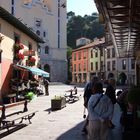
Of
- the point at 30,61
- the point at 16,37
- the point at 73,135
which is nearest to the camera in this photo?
the point at 73,135

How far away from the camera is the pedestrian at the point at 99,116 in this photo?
7.18 meters

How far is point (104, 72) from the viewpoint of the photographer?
81812 mm

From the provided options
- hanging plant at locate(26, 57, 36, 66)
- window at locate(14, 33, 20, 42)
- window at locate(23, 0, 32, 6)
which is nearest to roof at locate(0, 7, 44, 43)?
window at locate(14, 33, 20, 42)

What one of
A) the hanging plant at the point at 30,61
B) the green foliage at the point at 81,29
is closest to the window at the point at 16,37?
the hanging plant at the point at 30,61

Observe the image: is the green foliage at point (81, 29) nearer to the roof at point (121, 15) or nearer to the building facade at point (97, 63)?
the building facade at point (97, 63)

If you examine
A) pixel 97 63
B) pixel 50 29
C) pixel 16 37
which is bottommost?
pixel 16 37

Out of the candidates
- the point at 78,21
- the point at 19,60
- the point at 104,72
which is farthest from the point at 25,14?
the point at 19,60

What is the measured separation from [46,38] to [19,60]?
52.7m

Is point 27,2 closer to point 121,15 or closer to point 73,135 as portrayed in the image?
point 73,135

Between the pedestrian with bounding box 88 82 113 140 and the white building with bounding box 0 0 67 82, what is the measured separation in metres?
68.9

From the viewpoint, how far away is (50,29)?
3125 inches

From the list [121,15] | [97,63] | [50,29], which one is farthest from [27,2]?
[121,15]

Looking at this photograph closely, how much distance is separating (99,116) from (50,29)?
72.9 metres

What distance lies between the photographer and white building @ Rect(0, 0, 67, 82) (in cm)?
7706
